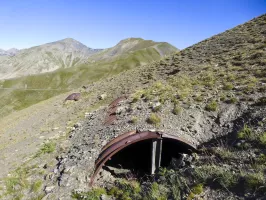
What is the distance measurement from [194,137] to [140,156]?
360cm

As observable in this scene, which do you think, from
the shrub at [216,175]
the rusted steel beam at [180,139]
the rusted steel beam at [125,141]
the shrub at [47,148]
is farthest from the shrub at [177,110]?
the shrub at [47,148]

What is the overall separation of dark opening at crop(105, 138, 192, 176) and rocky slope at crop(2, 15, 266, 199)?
106 centimetres

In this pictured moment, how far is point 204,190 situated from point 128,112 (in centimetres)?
823

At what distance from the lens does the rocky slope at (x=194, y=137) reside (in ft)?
26.6

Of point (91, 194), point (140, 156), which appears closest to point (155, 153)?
point (140, 156)

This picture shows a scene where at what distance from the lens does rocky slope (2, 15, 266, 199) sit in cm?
809

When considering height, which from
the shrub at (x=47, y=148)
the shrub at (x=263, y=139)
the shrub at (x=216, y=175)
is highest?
the shrub at (x=263, y=139)

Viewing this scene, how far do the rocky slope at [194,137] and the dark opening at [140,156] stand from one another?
1.06 meters

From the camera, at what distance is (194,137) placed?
469 inches

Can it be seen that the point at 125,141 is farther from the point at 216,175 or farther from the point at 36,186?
the point at 36,186

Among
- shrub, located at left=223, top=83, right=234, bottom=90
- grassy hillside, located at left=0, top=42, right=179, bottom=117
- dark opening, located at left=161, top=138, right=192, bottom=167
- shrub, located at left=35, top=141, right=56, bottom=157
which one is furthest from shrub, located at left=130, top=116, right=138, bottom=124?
grassy hillside, located at left=0, top=42, right=179, bottom=117

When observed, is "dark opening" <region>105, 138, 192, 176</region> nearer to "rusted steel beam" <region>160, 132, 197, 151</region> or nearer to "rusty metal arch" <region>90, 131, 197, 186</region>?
"rusted steel beam" <region>160, 132, 197, 151</region>

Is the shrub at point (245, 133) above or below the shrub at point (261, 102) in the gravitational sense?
below

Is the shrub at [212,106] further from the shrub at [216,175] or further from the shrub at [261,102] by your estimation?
the shrub at [216,175]
